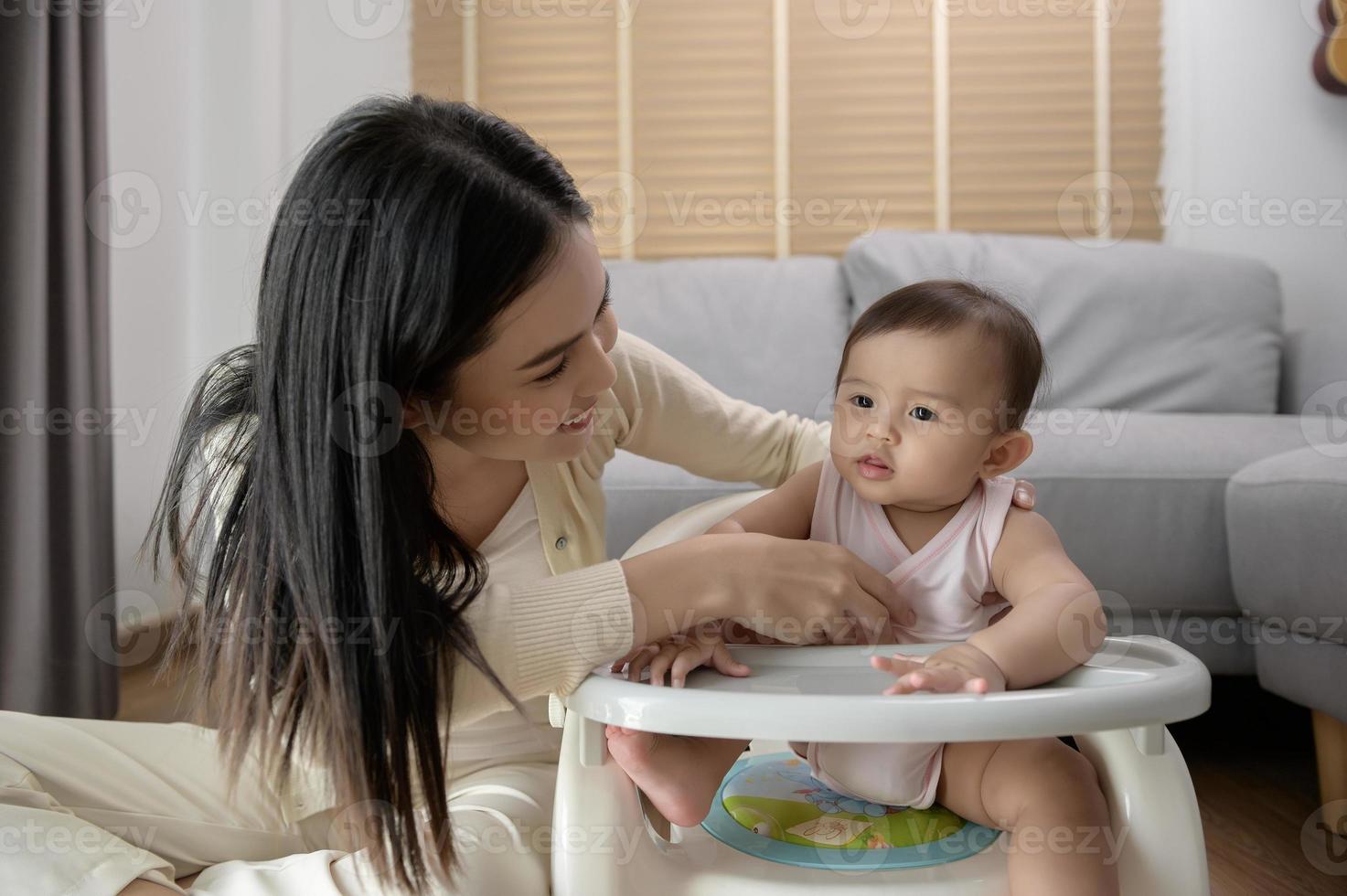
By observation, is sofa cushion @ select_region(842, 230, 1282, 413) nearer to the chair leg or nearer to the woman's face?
the chair leg

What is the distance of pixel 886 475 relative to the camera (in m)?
0.89

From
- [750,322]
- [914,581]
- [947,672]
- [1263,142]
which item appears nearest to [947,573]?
[914,581]

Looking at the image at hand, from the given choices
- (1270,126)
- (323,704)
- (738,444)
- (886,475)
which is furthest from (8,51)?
(1270,126)

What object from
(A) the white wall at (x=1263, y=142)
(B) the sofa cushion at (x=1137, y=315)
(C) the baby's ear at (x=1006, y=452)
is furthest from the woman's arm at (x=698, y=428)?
(A) the white wall at (x=1263, y=142)

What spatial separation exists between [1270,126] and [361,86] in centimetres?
246

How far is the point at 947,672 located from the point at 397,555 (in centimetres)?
38

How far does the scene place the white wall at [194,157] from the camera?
2.47 metres

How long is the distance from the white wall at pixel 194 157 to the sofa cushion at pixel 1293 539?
1.82 m

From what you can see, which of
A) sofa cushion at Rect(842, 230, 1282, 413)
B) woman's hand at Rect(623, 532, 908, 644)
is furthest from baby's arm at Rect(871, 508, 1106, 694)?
sofa cushion at Rect(842, 230, 1282, 413)

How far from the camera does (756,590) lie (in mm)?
774

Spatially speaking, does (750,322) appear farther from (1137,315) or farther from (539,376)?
(539,376)

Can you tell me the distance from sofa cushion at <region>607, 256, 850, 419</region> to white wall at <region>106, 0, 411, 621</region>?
728 mm

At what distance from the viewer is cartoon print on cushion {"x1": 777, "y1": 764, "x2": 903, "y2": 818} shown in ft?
2.68

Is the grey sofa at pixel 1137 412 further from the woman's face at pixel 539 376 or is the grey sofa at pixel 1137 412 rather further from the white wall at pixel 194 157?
the white wall at pixel 194 157
